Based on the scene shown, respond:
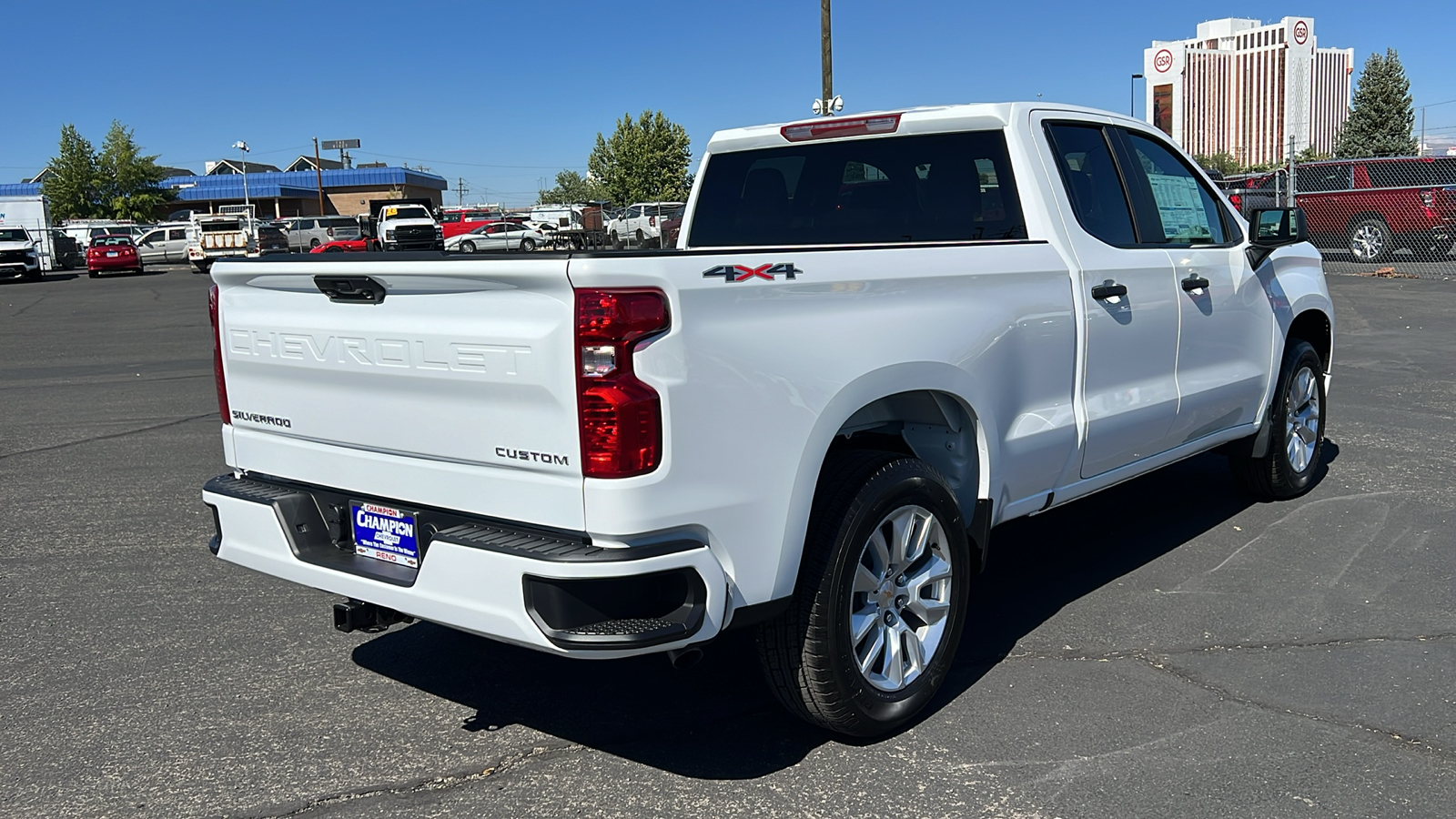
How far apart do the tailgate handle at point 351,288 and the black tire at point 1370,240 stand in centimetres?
2367

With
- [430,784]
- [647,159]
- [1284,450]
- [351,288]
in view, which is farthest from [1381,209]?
[647,159]

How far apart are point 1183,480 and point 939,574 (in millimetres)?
3870

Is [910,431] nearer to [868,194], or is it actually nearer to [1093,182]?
[868,194]

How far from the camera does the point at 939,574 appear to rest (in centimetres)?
397

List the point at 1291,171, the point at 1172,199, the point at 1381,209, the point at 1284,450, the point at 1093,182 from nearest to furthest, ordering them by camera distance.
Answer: the point at 1093,182 → the point at 1172,199 → the point at 1284,450 → the point at 1291,171 → the point at 1381,209

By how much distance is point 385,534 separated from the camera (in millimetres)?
3533

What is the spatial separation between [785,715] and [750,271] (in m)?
1.58

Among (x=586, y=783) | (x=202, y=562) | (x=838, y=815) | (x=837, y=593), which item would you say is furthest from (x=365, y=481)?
(x=202, y=562)

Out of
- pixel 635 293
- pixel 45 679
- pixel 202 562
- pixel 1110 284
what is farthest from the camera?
pixel 202 562

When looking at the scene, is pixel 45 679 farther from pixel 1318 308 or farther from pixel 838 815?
pixel 1318 308

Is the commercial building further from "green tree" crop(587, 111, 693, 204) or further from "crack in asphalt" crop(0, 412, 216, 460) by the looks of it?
"crack in asphalt" crop(0, 412, 216, 460)

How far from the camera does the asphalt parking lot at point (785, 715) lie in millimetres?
3453

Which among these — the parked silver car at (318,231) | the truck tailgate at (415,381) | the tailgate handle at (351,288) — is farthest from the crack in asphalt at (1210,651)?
the parked silver car at (318,231)

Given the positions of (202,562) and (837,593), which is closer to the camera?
(837,593)
